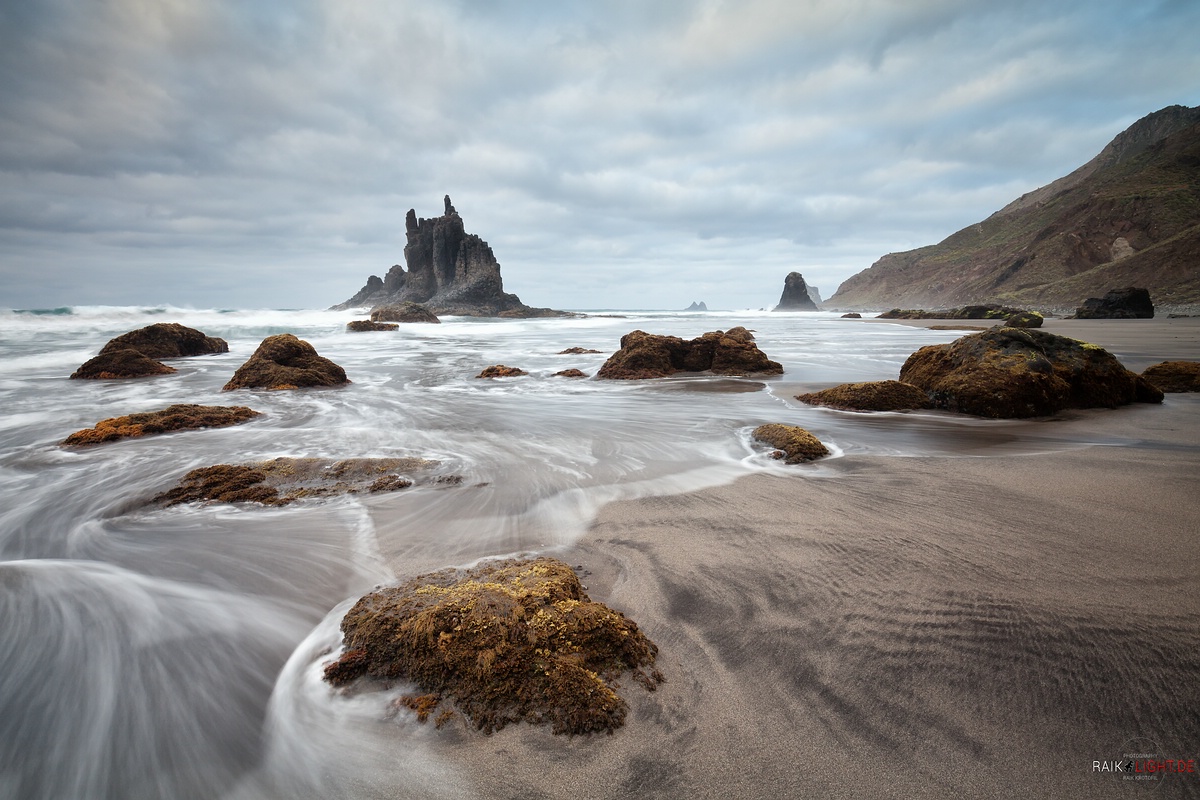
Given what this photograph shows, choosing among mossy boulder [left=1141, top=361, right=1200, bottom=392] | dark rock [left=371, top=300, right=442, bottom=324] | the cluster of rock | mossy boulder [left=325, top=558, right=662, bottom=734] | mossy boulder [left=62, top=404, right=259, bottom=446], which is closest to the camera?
mossy boulder [left=325, top=558, right=662, bottom=734]

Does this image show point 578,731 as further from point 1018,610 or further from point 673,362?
point 673,362

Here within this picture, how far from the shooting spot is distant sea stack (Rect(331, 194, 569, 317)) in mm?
81438

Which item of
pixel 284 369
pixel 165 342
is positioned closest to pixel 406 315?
pixel 165 342

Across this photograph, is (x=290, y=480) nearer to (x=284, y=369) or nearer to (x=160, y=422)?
(x=160, y=422)

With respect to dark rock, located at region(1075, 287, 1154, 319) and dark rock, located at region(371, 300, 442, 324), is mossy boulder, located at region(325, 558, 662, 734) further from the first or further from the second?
dark rock, located at region(371, 300, 442, 324)

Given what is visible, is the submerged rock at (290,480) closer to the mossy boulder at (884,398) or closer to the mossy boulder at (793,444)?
the mossy boulder at (793,444)

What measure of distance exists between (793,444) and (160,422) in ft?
28.1

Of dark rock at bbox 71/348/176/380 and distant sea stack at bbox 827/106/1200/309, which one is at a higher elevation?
distant sea stack at bbox 827/106/1200/309

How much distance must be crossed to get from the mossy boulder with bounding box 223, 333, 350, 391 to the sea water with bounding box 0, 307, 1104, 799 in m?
1.78

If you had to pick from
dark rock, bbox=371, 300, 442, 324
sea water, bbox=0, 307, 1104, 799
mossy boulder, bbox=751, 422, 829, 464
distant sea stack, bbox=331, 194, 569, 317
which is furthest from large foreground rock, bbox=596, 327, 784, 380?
distant sea stack, bbox=331, 194, 569, 317

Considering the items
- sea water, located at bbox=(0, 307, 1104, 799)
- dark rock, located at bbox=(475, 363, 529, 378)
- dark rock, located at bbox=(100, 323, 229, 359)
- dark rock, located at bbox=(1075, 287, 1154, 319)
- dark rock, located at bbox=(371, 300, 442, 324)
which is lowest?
sea water, located at bbox=(0, 307, 1104, 799)

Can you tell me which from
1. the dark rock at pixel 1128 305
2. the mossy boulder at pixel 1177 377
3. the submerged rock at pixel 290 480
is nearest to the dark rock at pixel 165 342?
the submerged rock at pixel 290 480

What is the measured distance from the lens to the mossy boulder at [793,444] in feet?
16.9

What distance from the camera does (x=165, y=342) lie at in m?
17.0
